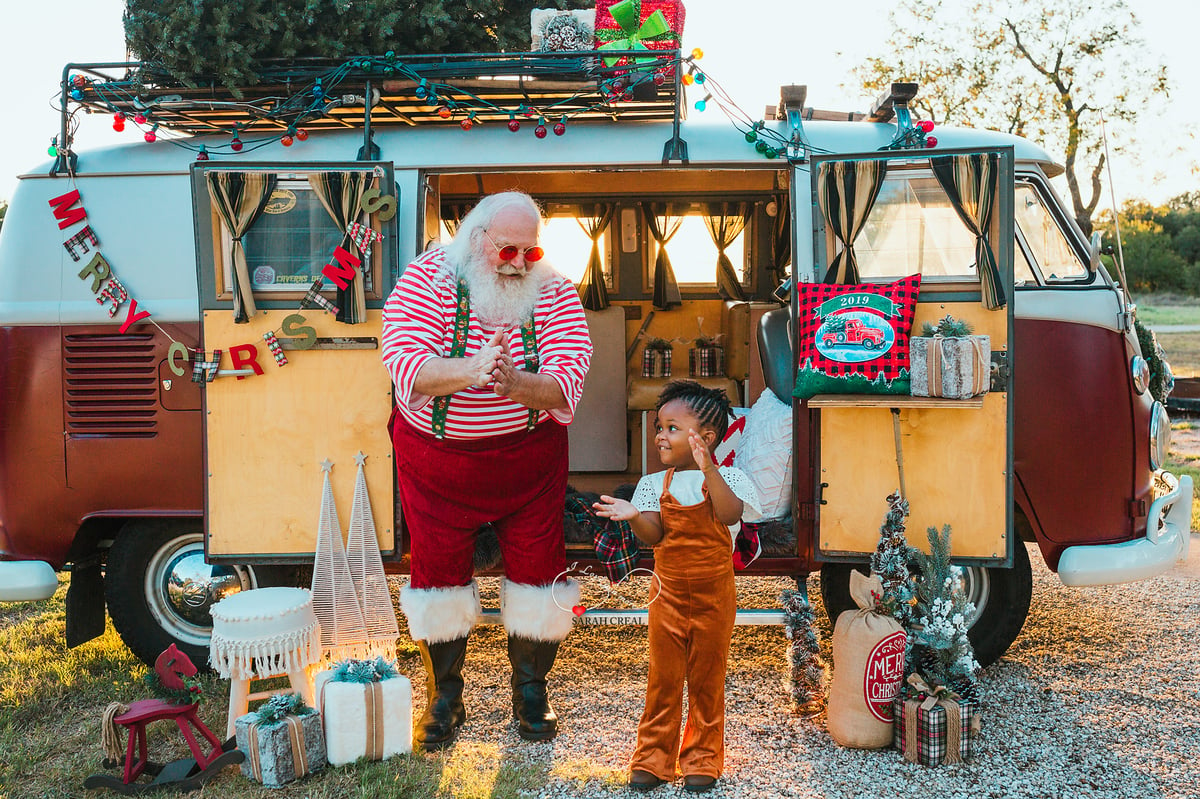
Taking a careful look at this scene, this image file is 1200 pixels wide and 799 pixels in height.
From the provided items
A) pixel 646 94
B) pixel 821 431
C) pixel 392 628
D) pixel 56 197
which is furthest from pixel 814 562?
pixel 56 197

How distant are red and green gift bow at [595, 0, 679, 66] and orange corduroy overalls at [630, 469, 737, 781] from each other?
2223 mm

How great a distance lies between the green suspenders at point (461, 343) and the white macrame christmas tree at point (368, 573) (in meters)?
0.77

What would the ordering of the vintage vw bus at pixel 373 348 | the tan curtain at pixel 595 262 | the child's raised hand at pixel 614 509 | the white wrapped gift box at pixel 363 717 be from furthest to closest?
the tan curtain at pixel 595 262
the vintage vw bus at pixel 373 348
the white wrapped gift box at pixel 363 717
the child's raised hand at pixel 614 509

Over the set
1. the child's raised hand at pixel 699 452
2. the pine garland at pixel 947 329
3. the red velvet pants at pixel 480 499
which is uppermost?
the pine garland at pixel 947 329

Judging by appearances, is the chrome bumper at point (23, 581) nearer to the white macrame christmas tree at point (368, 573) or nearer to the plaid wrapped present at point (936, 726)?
the white macrame christmas tree at point (368, 573)

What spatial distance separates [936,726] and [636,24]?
11.4ft

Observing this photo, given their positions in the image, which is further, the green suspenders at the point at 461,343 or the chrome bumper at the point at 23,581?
the chrome bumper at the point at 23,581

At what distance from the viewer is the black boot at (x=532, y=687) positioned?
13.4ft

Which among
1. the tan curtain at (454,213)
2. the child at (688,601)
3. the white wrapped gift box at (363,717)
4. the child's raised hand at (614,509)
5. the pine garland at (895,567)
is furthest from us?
the tan curtain at (454,213)

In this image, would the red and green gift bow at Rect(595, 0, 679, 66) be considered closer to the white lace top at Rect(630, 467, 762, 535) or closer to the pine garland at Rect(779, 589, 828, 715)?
the white lace top at Rect(630, 467, 762, 535)

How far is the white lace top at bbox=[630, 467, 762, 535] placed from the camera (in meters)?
3.62

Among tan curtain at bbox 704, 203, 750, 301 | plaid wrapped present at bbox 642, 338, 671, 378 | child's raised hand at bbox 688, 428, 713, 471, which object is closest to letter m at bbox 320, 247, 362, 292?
child's raised hand at bbox 688, 428, 713, 471

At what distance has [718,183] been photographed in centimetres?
708

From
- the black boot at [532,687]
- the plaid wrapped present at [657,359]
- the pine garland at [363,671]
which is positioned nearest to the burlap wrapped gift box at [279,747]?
the pine garland at [363,671]
